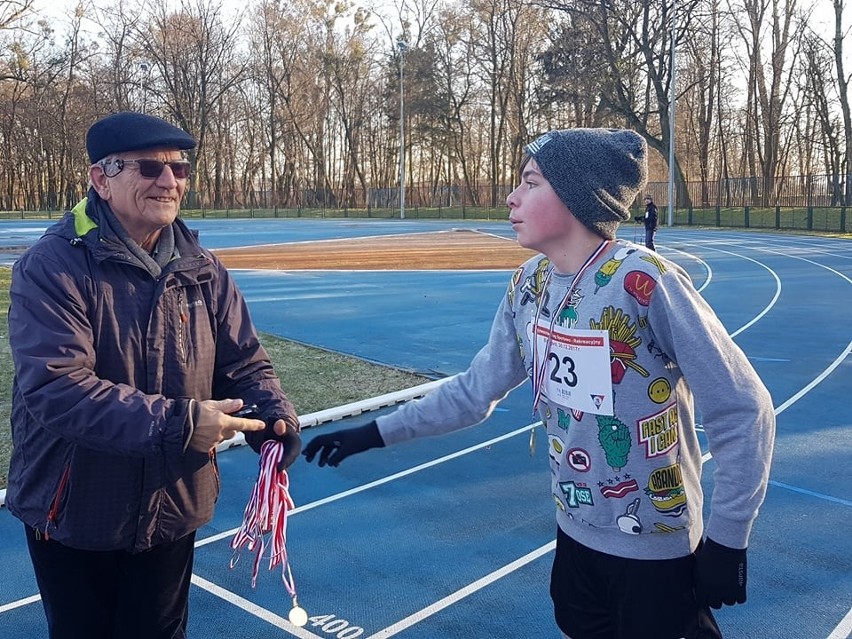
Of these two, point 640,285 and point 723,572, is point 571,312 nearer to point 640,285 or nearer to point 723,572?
point 640,285

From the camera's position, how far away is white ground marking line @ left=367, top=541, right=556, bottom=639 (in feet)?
12.1

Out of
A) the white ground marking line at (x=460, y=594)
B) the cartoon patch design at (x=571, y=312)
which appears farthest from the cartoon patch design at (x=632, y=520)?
the white ground marking line at (x=460, y=594)

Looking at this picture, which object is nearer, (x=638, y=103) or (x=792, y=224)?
(x=792, y=224)

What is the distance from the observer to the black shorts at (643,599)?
212cm

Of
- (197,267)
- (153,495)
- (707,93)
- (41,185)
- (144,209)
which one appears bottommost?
(153,495)

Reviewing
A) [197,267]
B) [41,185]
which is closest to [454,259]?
[197,267]

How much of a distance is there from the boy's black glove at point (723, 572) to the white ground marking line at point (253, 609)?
2.11 meters

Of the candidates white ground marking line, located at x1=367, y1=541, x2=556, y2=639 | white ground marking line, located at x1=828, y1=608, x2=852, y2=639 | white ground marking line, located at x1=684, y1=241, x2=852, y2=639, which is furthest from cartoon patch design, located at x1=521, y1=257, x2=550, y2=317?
white ground marking line, located at x1=828, y1=608, x2=852, y2=639

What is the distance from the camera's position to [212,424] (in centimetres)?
224

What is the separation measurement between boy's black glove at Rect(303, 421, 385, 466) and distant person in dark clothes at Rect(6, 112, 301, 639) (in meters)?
0.10

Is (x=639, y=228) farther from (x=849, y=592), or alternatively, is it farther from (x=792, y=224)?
(x=849, y=592)

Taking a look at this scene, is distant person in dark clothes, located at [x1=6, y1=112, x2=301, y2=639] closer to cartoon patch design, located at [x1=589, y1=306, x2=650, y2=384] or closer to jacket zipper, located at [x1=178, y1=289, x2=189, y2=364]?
jacket zipper, located at [x1=178, y1=289, x2=189, y2=364]

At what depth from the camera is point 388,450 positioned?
624cm

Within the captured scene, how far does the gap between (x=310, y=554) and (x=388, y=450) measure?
1842 millimetres
